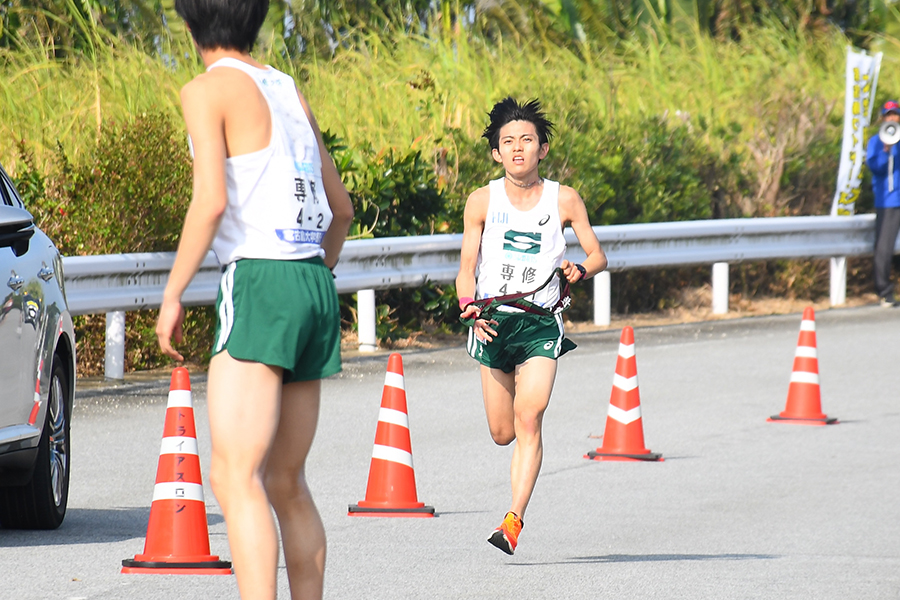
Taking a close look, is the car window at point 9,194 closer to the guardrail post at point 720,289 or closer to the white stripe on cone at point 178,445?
the white stripe on cone at point 178,445

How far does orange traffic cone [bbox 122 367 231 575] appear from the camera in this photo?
618 cm

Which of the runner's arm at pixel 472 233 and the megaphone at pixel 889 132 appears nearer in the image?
the runner's arm at pixel 472 233

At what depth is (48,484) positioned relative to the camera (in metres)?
6.92

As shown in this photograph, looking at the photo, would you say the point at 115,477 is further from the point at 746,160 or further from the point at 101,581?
the point at 746,160

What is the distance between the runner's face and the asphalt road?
164 centimetres

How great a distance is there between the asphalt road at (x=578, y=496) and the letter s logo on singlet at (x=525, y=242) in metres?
1.29

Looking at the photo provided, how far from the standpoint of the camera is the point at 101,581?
6016mm

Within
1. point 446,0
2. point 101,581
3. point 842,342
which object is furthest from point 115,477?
point 446,0

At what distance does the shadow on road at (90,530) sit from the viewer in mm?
6809

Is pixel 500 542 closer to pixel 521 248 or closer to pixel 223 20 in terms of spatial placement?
pixel 521 248

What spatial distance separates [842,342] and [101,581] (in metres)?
10.0

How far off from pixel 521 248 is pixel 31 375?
7.17 feet

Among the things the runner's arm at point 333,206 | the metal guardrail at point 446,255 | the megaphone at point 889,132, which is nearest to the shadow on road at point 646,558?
the runner's arm at point 333,206

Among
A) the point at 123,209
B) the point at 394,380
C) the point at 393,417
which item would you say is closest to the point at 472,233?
the point at 394,380
